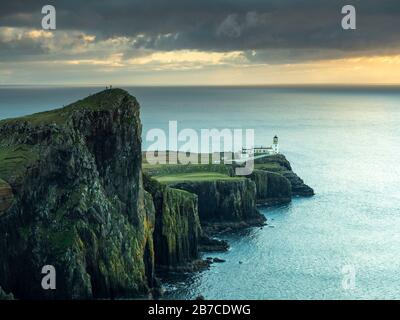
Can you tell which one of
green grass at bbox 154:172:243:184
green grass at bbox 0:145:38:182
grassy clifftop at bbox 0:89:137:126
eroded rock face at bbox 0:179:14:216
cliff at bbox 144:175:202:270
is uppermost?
grassy clifftop at bbox 0:89:137:126

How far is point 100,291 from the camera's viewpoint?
96.2 meters

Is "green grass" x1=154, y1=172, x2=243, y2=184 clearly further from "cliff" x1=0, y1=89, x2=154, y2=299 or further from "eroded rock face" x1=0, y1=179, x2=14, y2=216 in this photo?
"eroded rock face" x1=0, y1=179, x2=14, y2=216

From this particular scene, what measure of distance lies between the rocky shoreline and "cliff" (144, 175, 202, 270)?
235 millimetres

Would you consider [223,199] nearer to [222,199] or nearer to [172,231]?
[222,199]

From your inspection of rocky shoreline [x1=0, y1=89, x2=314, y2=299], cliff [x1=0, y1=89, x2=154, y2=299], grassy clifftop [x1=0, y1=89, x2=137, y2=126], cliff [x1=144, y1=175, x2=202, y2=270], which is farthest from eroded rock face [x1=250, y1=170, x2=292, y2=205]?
grassy clifftop [x1=0, y1=89, x2=137, y2=126]

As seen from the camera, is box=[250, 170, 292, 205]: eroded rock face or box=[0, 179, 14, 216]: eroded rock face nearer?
box=[0, 179, 14, 216]: eroded rock face

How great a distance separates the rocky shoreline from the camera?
92438mm

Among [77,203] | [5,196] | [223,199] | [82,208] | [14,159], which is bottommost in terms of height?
[223,199]

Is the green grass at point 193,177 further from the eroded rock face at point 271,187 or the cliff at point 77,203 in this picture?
the cliff at point 77,203

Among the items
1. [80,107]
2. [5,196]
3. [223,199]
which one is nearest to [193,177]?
[223,199]

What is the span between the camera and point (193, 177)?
166875mm

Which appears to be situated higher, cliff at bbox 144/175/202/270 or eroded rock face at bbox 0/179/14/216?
eroded rock face at bbox 0/179/14/216

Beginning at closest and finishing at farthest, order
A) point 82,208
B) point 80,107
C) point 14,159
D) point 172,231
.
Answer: point 82,208
point 14,159
point 80,107
point 172,231

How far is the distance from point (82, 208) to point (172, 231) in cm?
2768
